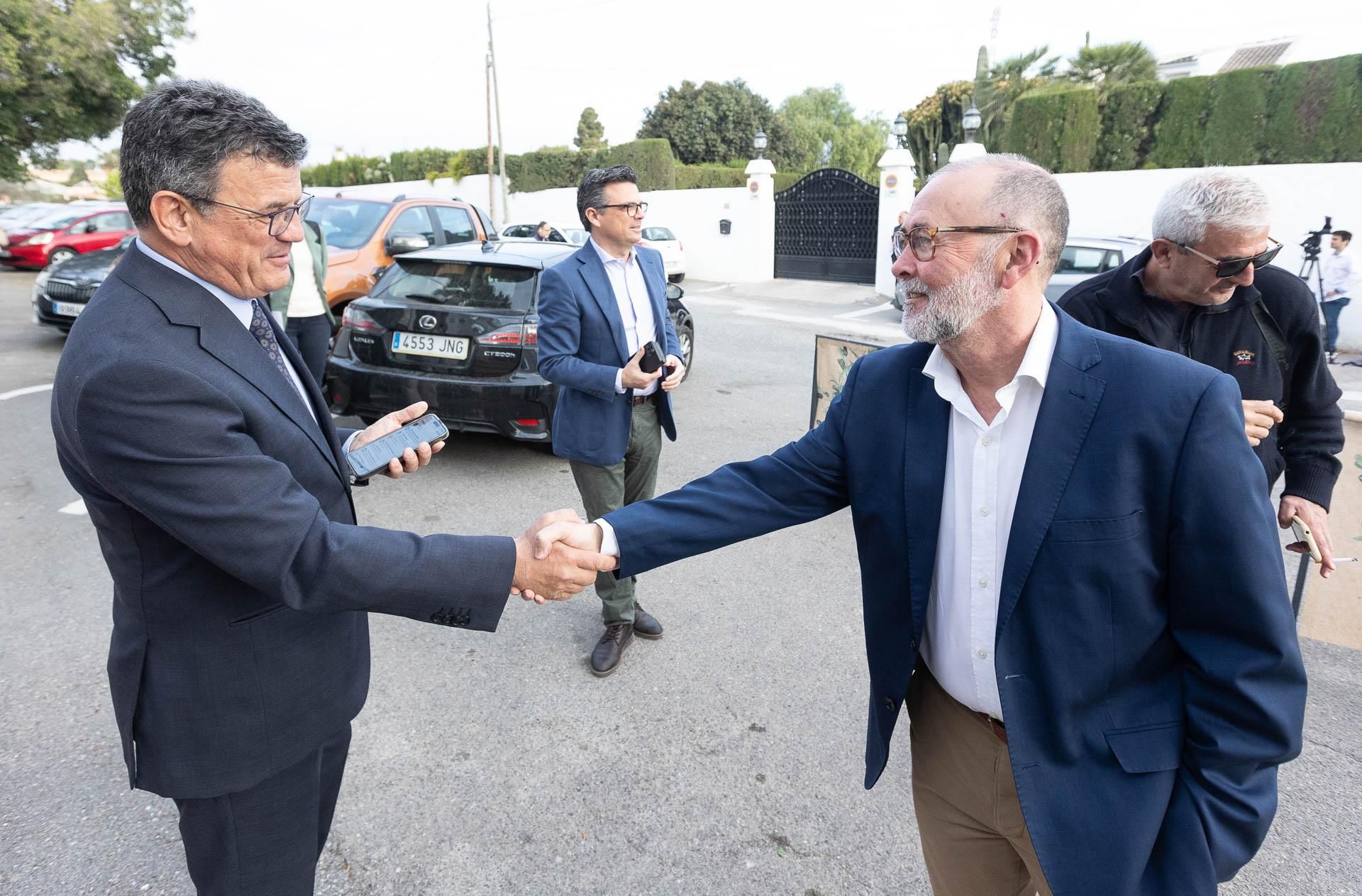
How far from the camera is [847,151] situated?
55938 mm

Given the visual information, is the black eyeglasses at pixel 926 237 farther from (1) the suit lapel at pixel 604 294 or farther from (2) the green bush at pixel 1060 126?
(2) the green bush at pixel 1060 126

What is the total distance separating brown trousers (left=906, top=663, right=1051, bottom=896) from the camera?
65.2 inches

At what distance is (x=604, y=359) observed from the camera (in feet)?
11.6

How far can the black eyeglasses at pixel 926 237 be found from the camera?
1534 millimetres

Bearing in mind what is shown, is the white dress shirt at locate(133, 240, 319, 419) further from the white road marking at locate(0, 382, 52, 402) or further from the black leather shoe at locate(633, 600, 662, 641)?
the white road marking at locate(0, 382, 52, 402)

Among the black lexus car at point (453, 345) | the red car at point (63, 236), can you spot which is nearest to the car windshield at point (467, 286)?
the black lexus car at point (453, 345)

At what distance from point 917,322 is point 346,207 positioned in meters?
9.37

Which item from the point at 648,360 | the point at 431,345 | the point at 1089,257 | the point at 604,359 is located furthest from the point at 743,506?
the point at 1089,257

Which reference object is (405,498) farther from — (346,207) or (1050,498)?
(346,207)

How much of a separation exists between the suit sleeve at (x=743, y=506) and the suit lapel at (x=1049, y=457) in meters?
0.52

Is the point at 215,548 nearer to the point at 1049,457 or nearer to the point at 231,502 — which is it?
the point at 231,502

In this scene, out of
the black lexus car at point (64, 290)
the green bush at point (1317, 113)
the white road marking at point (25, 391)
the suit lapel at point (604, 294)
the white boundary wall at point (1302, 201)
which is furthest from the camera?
the green bush at point (1317, 113)

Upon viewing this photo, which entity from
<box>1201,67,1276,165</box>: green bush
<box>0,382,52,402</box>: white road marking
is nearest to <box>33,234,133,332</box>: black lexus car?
<box>0,382,52,402</box>: white road marking

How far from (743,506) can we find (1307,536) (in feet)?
6.40
